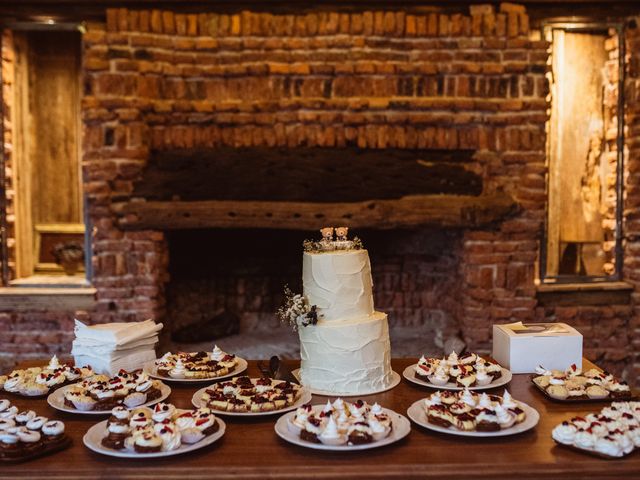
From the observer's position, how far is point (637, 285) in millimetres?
4000

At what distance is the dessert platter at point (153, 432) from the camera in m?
1.70

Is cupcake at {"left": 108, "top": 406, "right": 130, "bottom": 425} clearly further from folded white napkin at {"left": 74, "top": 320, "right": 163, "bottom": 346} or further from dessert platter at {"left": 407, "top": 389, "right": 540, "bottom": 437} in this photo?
dessert platter at {"left": 407, "top": 389, "right": 540, "bottom": 437}

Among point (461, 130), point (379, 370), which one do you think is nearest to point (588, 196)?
point (461, 130)

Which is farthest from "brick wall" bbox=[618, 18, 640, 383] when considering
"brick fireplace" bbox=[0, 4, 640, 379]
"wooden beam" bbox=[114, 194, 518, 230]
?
"wooden beam" bbox=[114, 194, 518, 230]

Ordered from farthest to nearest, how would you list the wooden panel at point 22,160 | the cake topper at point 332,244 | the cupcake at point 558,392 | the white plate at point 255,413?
the wooden panel at point 22,160
the cake topper at point 332,244
the cupcake at point 558,392
the white plate at point 255,413

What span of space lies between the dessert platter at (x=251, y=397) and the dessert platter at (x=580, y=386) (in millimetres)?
762

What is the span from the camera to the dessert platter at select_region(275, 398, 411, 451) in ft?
5.70

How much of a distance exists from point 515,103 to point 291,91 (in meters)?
1.27

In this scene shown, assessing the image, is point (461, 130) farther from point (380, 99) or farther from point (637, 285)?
point (637, 285)

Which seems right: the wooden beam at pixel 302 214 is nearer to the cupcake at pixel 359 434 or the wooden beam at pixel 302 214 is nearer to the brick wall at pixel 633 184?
the brick wall at pixel 633 184

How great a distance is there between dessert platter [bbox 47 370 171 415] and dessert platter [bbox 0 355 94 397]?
2.6 inches

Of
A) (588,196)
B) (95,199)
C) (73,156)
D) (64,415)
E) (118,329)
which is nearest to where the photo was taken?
(64,415)

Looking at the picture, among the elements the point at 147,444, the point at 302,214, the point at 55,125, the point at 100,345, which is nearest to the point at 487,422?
the point at 147,444

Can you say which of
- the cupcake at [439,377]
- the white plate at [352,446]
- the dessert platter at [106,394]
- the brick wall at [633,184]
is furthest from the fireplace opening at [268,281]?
the white plate at [352,446]
